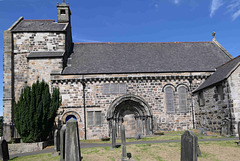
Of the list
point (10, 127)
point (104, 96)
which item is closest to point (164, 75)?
point (104, 96)

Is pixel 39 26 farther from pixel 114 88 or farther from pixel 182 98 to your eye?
pixel 182 98

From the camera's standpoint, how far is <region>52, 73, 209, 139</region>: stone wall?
20500mm

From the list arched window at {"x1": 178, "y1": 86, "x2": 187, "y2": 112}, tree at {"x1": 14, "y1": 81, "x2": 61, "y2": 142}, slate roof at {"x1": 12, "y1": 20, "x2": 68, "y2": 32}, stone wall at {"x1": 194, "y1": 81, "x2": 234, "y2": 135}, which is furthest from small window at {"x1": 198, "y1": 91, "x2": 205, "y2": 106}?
slate roof at {"x1": 12, "y1": 20, "x2": 68, "y2": 32}

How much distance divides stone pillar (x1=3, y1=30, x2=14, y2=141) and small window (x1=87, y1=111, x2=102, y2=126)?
779 centimetres

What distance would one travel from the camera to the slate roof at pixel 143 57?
22.1 meters

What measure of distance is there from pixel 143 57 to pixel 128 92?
17.6ft

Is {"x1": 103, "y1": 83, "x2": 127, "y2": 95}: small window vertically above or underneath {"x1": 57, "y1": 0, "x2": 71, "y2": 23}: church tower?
underneath

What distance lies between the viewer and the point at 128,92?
2112cm

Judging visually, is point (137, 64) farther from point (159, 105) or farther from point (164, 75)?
point (159, 105)

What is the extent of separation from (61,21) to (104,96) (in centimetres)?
1185

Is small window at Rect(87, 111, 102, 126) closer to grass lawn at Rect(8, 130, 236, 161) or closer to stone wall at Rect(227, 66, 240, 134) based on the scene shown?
grass lawn at Rect(8, 130, 236, 161)

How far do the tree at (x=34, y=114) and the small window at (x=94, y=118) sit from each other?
3890mm

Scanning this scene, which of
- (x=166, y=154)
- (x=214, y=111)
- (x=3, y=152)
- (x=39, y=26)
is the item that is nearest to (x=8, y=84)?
(x=39, y=26)

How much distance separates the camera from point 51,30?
901 inches
